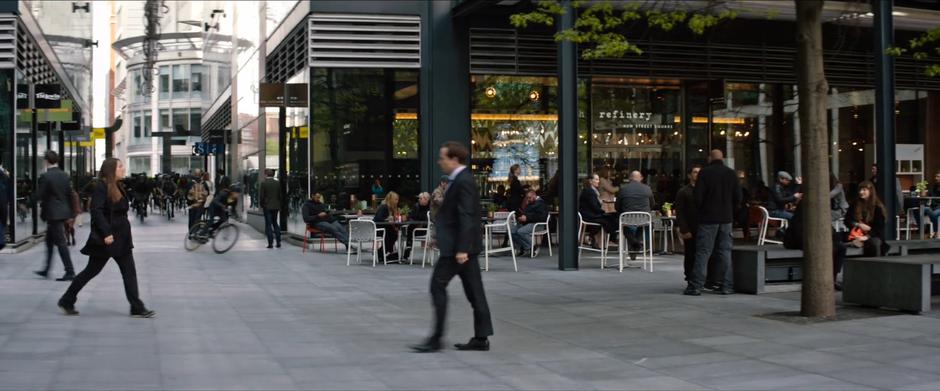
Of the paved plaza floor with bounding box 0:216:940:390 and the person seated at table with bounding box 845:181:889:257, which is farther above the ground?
the person seated at table with bounding box 845:181:889:257

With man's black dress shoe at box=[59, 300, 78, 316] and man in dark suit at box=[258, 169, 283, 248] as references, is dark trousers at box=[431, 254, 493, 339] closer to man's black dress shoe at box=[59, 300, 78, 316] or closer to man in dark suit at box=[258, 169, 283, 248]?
man's black dress shoe at box=[59, 300, 78, 316]

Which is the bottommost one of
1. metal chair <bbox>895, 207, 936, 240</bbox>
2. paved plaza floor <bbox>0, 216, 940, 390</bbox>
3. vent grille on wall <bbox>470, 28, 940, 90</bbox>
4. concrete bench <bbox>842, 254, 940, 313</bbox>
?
paved plaza floor <bbox>0, 216, 940, 390</bbox>

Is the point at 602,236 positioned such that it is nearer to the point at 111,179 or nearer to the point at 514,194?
the point at 514,194

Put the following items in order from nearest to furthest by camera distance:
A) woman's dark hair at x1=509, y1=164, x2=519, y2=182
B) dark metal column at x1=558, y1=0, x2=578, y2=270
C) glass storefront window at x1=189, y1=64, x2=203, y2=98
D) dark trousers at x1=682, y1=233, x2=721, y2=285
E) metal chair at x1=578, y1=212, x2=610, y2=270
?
dark trousers at x1=682, y1=233, x2=721, y2=285 → dark metal column at x1=558, y1=0, x2=578, y2=270 → metal chair at x1=578, y1=212, x2=610, y2=270 → woman's dark hair at x1=509, y1=164, x2=519, y2=182 → glass storefront window at x1=189, y1=64, x2=203, y2=98

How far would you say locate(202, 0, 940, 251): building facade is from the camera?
1986 centimetres

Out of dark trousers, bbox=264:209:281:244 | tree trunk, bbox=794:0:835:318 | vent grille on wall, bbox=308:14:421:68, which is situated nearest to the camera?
tree trunk, bbox=794:0:835:318

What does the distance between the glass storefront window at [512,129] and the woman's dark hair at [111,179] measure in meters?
11.0

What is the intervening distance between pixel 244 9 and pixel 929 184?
65.8 ft

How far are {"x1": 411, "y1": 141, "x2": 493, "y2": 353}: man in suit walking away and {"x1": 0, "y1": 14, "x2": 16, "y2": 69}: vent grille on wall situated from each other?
14218 millimetres

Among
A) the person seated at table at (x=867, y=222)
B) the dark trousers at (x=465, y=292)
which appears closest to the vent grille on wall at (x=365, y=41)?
the person seated at table at (x=867, y=222)

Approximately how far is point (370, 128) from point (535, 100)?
3.47 metres

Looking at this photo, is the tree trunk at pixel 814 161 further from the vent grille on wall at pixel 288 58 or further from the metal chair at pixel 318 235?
the vent grille on wall at pixel 288 58

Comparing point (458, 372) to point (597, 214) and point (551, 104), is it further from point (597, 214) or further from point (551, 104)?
point (551, 104)

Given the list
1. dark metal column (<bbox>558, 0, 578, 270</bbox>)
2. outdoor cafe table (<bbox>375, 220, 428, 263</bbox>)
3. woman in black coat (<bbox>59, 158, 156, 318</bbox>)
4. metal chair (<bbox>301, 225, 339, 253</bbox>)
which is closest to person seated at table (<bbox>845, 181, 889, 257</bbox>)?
dark metal column (<bbox>558, 0, 578, 270</bbox>)
